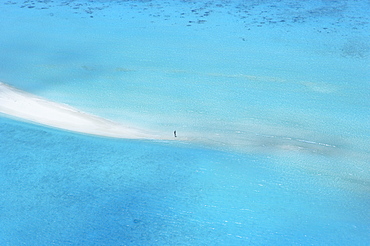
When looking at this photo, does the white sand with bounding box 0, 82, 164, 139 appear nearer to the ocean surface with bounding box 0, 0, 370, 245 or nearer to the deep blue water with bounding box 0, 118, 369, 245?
the ocean surface with bounding box 0, 0, 370, 245

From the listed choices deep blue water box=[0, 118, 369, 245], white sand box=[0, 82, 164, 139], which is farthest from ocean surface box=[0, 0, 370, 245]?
white sand box=[0, 82, 164, 139]

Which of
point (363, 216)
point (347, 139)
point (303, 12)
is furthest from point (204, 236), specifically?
point (303, 12)

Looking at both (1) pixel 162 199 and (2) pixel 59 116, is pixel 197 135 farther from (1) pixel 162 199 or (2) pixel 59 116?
(2) pixel 59 116

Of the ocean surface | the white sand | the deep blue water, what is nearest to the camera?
the deep blue water

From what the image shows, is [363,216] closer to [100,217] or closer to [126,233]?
[126,233]

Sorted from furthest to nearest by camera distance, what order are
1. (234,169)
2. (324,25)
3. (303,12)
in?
(303,12)
(324,25)
(234,169)

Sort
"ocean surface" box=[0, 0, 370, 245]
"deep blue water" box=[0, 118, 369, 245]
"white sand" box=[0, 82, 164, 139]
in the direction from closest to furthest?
1. "deep blue water" box=[0, 118, 369, 245]
2. "ocean surface" box=[0, 0, 370, 245]
3. "white sand" box=[0, 82, 164, 139]
